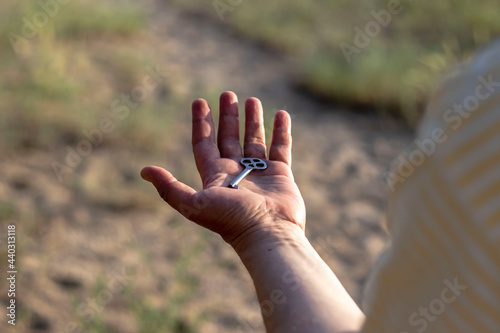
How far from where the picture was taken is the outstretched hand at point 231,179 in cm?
134

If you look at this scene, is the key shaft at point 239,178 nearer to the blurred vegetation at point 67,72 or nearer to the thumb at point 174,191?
the thumb at point 174,191

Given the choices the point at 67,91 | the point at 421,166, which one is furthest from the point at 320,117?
the point at 421,166

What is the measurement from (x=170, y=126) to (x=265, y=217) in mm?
2479

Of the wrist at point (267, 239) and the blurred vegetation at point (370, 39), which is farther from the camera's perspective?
the blurred vegetation at point (370, 39)

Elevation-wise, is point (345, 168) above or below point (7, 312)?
above

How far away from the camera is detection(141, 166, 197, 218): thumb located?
1346 mm

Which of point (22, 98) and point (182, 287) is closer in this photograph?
point (182, 287)

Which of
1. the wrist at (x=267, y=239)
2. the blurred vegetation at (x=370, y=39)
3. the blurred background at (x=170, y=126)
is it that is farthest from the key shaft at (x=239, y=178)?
the blurred vegetation at (x=370, y=39)

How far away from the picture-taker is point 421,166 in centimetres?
53

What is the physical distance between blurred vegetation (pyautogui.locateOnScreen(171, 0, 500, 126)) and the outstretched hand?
2.88 metres

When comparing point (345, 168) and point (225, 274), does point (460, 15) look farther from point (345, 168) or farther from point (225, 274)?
point (225, 274)

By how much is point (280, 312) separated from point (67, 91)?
9.83ft

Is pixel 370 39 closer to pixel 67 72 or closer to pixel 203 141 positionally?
pixel 67 72

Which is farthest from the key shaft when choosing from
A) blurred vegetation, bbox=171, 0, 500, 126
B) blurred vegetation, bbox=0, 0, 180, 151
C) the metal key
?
blurred vegetation, bbox=171, 0, 500, 126
